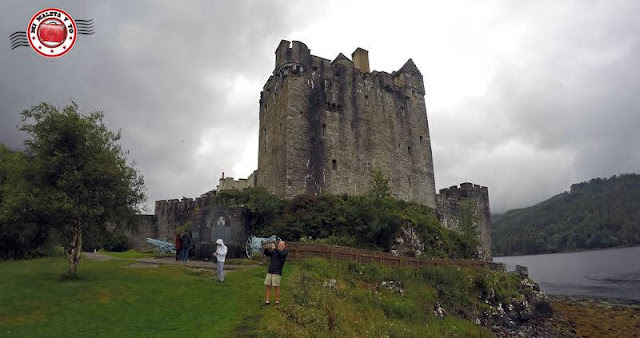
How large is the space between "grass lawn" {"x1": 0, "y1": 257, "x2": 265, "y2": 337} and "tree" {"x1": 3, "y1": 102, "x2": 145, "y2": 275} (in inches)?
88.1

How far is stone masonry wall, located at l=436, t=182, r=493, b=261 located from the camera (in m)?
44.4

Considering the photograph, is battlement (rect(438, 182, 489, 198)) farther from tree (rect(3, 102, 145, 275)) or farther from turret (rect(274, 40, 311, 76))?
tree (rect(3, 102, 145, 275))

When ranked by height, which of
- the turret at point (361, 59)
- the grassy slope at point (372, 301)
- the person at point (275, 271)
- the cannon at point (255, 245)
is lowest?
the grassy slope at point (372, 301)

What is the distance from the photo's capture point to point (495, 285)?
2759 cm

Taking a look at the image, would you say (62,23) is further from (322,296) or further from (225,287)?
(322,296)

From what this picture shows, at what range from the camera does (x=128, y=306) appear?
40.8ft

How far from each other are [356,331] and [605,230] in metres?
184

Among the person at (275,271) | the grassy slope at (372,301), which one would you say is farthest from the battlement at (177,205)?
the person at (275,271)

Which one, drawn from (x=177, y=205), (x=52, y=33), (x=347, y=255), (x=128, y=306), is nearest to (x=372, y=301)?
(x=347, y=255)

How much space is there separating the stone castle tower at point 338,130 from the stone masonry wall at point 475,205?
2.91 meters

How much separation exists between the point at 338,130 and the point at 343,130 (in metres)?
0.56

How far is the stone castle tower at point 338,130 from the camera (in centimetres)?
3456

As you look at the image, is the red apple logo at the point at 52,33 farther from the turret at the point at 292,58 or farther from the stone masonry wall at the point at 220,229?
the turret at the point at 292,58

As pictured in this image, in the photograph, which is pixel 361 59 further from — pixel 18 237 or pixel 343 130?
pixel 18 237
